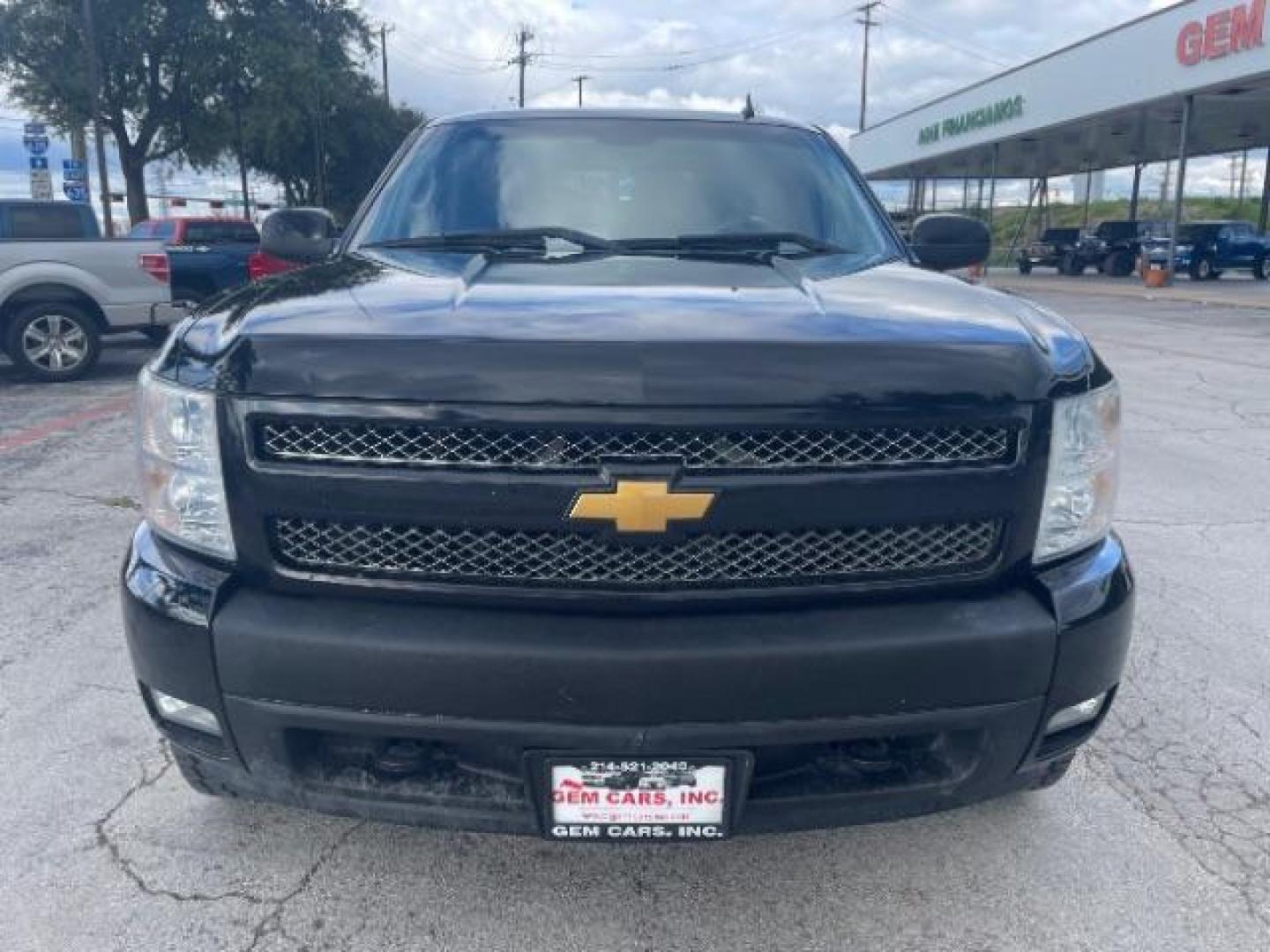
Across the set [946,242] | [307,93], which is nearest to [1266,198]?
[307,93]

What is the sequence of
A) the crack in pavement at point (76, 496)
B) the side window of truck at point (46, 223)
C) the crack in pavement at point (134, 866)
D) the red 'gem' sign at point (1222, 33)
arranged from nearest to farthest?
the crack in pavement at point (134, 866) → the crack in pavement at point (76, 496) → the side window of truck at point (46, 223) → the red 'gem' sign at point (1222, 33)

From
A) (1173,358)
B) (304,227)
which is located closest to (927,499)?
(304,227)

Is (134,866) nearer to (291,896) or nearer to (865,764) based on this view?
(291,896)

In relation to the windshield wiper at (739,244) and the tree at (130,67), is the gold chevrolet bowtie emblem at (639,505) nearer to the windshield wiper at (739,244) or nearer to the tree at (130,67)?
the windshield wiper at (739,244)

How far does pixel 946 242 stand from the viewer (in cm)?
368

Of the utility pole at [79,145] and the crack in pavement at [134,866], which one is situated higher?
the utility pole at [79,145]

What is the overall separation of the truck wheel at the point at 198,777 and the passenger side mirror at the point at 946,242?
276cm

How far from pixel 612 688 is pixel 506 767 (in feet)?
1.00

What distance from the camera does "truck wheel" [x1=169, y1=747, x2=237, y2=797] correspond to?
214 cm

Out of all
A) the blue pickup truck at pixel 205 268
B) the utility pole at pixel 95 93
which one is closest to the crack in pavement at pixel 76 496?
the blue pickup truck at pixel 205 268

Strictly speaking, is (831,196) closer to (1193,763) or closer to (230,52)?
(1193,763)

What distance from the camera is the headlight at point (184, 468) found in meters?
1.97

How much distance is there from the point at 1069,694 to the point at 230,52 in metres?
27.3

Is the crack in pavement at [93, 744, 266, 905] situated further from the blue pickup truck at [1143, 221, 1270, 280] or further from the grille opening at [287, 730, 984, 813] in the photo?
the blue pickup truck at [1143, 221, 1270, 280]
